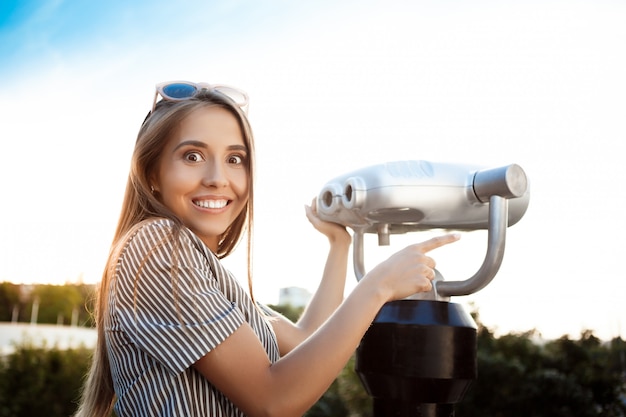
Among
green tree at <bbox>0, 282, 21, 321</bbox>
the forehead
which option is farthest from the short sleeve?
green tree at <bbox>0, 282, 21, 321</bbox>

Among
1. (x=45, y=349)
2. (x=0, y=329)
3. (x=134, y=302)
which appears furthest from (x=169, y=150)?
(x=0, y=329)

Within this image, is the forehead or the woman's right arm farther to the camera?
the forehead

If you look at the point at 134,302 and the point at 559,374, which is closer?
the point at 134,302

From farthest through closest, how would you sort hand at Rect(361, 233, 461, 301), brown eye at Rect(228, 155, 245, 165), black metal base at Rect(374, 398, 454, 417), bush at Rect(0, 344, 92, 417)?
bush at Rect(0, 344, 92, 417) < brown eye at Rect(228, 155, 245, 165) < hand at Rect(361, 233, 461, 301) < black metal base at Rect(374, 398, 454, 417)

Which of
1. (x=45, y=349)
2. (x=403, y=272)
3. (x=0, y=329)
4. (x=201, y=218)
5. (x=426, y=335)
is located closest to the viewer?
(x=426, y=335)

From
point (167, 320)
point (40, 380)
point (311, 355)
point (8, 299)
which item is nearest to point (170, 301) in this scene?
point (167, 320)

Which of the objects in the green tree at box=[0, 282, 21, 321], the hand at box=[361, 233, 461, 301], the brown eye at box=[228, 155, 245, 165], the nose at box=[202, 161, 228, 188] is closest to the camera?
the hand at box=[361, 233, 461, 301]

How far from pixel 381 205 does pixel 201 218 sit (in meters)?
0.47

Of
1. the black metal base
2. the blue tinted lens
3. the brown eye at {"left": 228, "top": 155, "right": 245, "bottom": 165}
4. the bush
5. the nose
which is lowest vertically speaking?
the bush

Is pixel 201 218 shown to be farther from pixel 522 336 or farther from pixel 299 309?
pixel 299 309

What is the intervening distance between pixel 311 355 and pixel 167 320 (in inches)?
10.8

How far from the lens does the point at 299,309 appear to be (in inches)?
287

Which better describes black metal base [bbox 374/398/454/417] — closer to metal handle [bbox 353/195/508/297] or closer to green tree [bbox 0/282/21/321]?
metal handle [bbox 353/195/508/297]

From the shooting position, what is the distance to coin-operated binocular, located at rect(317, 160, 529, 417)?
3.29 feet
